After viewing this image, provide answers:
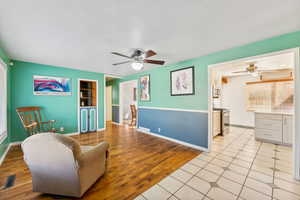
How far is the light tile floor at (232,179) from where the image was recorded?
161 cm

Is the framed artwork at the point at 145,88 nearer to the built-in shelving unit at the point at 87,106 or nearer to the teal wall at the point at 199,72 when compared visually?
the teal wall at the point at 199,72

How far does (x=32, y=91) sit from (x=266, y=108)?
7.91m

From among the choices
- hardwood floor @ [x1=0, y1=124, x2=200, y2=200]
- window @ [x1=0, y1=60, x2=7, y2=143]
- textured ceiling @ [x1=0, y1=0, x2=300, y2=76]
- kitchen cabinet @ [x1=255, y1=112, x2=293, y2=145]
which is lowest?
hardwood floor @ [x1=0, y1=124, x2=200, y2=200]

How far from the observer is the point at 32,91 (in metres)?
3.64

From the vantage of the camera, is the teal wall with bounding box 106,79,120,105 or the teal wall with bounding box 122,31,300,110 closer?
the teal wall with bounding box 122,31,300,110

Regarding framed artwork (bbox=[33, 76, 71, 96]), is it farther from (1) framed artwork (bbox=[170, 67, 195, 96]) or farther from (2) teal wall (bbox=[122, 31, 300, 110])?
(1) framed artwork (bbox=[170, 67, 195, 96])

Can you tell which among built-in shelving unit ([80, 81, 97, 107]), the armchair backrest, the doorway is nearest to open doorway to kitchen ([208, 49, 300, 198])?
the armchair backrest

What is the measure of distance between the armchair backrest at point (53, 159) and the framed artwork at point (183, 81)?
288 centimetres

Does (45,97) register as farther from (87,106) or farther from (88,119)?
(88,119)

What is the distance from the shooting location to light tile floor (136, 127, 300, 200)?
161 cm

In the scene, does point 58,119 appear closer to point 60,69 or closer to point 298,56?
point 60,69

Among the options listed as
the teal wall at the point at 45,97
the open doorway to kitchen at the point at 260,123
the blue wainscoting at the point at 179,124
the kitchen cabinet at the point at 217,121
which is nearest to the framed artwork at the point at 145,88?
the blue wainscoting at the point at 179,124

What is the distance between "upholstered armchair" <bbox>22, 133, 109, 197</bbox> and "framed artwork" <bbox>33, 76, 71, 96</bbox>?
3.11 metres

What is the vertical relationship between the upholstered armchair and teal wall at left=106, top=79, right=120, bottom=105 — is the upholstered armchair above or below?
below
